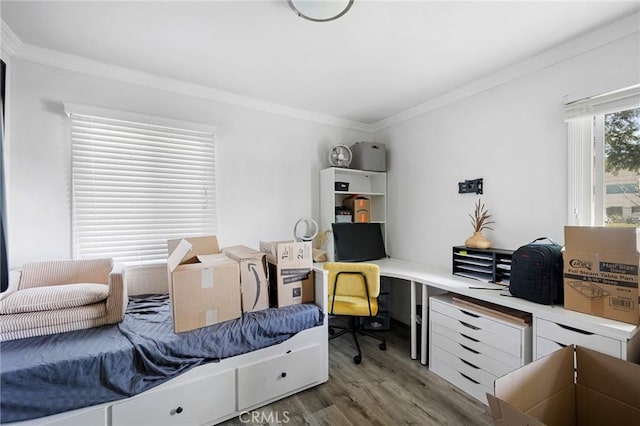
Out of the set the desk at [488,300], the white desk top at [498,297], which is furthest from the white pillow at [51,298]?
the white desk top at [498,297]

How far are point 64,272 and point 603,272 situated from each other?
11.3ft

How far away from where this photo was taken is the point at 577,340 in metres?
1.53

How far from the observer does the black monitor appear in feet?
10.3

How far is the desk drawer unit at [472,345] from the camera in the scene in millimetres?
1789

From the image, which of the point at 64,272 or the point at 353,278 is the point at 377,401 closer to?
the point at 353,278

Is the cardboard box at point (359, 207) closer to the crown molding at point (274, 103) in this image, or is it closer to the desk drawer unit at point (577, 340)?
the crown molding at point (274, 103)

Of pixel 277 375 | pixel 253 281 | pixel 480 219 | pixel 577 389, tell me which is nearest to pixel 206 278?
pixel 253 281

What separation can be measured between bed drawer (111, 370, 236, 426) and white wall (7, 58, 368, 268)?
1348 millimetres

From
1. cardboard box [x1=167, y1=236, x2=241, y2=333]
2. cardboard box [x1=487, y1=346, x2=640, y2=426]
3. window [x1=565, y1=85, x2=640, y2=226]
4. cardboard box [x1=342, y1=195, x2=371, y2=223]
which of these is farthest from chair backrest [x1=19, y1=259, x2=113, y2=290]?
window [x1=565, y1=85, x2=640, y2=226]

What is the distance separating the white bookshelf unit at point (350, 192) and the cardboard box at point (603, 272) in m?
2.02

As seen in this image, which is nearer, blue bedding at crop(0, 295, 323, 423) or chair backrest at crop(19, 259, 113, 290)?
blue bedding at crop(0, 295, 323, 423)

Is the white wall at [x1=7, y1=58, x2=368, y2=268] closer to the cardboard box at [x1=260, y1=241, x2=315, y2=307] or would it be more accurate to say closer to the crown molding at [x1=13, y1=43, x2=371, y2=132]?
the crown molding at [x1=13, y1=43, x2=371, y2=132]

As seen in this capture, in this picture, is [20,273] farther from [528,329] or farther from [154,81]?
[528,329]

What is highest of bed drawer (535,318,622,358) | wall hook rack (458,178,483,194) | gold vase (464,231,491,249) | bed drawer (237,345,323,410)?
wall hook rack (458,178,483,194)
